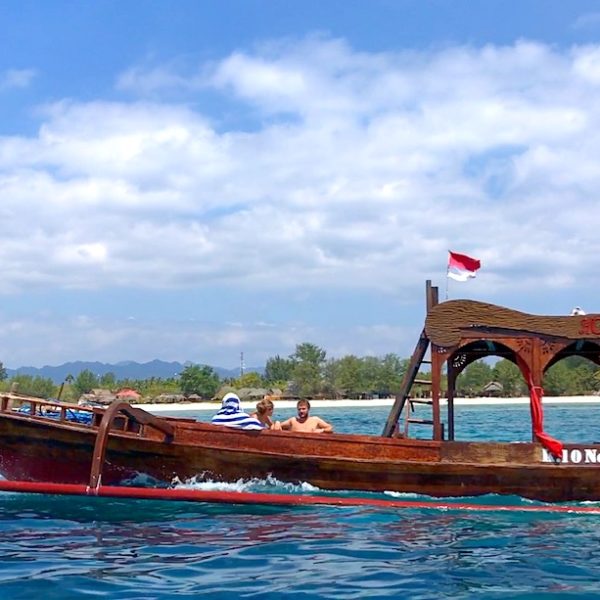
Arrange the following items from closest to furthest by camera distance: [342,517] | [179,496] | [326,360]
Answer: [179,496]
[342,517]
[326,360]

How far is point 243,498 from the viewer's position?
1064cm

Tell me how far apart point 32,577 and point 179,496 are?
246cm

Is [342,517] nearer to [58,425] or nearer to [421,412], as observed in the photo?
[58,425]

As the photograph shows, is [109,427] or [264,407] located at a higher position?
[264,407]

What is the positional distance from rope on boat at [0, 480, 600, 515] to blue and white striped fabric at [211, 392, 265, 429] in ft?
5.21

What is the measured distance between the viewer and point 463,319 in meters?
12.4

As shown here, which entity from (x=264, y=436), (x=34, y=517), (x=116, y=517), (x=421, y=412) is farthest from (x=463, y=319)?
(x=421, y=412)

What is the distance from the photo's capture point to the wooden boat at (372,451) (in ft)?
39.6

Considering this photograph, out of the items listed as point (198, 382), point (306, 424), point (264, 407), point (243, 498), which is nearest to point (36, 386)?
point (198, 382)

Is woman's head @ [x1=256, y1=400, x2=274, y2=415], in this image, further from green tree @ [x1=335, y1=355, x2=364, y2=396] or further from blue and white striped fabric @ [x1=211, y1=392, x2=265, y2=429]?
green tree @ [x1=335, y1=355, x2=364, y2=396]

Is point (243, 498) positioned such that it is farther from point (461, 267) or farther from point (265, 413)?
point (461, 267)

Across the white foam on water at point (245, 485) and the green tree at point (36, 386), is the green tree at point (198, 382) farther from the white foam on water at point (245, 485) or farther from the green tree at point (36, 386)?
the white foam on water at point (245, 485)

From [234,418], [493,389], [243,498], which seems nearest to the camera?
[243,498]

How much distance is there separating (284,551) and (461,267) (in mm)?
5646
